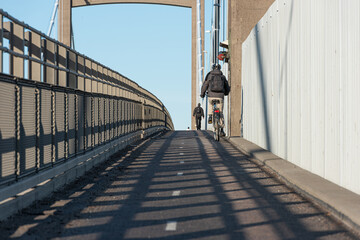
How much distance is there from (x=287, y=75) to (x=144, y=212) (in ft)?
17.4

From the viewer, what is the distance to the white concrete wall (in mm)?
6617

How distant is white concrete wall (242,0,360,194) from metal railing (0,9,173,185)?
11.3 ft

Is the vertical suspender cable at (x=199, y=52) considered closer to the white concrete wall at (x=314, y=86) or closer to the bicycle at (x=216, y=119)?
the bicycle at (x=216, y=119)

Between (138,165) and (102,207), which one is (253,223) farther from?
(138,165)

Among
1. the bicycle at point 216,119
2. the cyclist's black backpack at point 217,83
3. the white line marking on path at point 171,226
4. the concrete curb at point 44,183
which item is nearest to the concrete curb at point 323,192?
the white line marking on path at point 171,226

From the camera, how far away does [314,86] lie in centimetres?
839

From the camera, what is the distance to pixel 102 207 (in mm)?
6262

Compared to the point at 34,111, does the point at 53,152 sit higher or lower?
lower

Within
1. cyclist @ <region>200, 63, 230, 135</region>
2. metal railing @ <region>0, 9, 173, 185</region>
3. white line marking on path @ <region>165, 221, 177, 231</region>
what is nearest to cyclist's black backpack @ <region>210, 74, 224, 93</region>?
cyclist @ <region>200, 63, 230, 135</region>

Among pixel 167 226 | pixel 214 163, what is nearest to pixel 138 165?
pixel 214 163

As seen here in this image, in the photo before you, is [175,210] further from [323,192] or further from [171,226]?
[323,192]

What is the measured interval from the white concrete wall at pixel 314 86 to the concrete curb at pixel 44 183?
3.37 m

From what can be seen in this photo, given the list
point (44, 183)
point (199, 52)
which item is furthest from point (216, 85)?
point (199, 52)

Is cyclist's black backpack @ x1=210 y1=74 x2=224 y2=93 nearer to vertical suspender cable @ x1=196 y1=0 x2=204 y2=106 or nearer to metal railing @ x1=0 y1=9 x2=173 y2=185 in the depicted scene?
metal railing @ x1=0 y1=9 x2=173 y2=185
